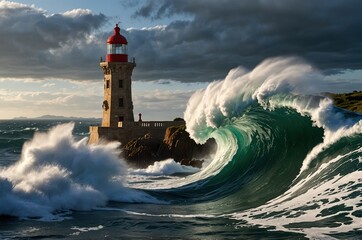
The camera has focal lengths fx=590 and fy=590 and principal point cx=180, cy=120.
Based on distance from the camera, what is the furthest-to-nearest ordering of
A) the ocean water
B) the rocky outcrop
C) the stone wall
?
the stone wall, the rocky outcrop, the ocean water

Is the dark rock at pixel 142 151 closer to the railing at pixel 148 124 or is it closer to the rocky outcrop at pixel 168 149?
the rocky outcrop at pixel 168 149

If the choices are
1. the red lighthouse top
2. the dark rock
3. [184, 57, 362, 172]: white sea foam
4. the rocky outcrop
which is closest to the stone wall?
the rocky outcrop

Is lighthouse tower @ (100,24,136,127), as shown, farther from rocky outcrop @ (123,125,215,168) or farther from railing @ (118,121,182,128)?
rocky outcrop @ (123,125,215,168)

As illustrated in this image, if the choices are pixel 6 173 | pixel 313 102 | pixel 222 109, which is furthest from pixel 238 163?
pixel 6 173

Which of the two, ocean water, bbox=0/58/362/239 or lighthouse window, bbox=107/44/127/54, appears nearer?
ocean water, bbox=0/58/362/239

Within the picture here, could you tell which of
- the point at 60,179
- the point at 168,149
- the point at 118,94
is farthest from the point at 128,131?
the point at 60,179

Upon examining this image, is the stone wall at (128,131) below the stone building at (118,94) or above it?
below

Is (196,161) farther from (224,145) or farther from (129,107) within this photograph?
(129,107)

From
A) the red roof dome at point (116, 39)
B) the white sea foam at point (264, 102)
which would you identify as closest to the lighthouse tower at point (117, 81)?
the red roof dome at point (116, 39)
